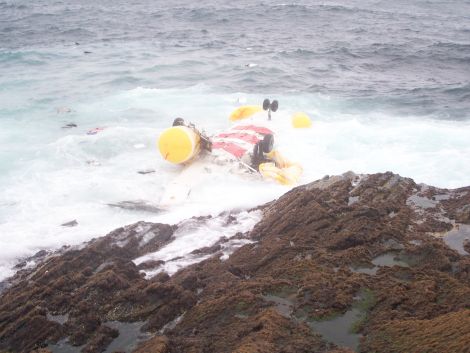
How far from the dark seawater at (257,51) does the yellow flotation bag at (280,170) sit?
26.3 ft

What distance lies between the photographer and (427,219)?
736 cm

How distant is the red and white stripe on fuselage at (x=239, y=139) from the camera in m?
13.6

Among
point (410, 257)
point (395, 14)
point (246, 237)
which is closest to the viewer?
point (410, 257)

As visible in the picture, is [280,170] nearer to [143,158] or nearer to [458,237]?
[143,158]

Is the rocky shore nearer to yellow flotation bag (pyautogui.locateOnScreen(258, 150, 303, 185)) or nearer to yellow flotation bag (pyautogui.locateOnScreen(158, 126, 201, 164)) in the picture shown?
yellow flotation bag (pyautogui.locateOnScreen(258, 150, 303, 185))

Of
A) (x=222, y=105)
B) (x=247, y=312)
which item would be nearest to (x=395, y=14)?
(x=222, y=105)

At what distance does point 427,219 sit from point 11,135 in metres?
14.6

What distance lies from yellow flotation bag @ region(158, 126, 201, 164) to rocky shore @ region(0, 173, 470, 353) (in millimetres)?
4914

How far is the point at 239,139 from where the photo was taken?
46.6ft

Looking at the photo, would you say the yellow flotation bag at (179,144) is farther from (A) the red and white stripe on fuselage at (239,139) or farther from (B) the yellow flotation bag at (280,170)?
(B) the yellow flotation bag at (280,170)

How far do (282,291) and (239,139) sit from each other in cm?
897

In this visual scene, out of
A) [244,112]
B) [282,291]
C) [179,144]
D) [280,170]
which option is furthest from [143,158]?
[282,291]

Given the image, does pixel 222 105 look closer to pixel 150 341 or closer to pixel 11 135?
pixel 11 135

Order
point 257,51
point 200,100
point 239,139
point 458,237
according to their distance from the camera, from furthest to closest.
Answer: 1. point 257,51
2. point 200,100
3. point 239,139
4. point 458,237
